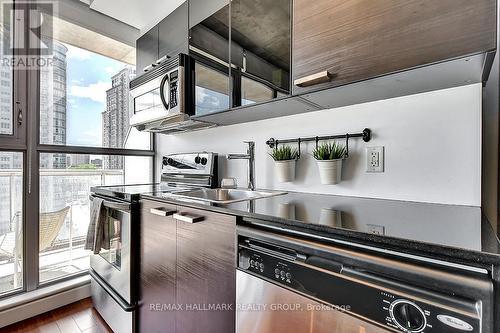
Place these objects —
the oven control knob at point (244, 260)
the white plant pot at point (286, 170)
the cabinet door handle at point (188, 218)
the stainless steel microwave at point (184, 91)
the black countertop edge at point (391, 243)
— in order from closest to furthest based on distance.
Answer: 1. the black countertop edge at point (391, 243)
2. the oven control knob at point (244, 260)
3. the cabinet door handle at point (188, 218)
4. the white plant pot at point (286, 170)
5. the stainless steel microwave at point (184, 91)

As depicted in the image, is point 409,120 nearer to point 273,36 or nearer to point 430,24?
point 430,24

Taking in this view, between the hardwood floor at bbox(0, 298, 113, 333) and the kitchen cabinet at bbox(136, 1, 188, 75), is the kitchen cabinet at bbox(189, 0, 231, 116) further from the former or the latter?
the hardwood floor at bbox(0, 298, 113, 333)

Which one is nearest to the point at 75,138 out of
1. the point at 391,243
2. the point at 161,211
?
the point at 161,211

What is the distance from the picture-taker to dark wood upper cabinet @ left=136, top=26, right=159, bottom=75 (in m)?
1.93

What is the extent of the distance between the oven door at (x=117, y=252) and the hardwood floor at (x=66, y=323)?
0.32 m

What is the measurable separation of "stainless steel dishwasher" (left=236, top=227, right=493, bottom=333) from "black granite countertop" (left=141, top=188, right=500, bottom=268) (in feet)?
0.12

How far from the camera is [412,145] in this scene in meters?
1.05

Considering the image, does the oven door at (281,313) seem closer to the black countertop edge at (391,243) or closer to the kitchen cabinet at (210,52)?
the black countertop edge at (391,243)

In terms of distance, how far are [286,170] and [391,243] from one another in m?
0.83

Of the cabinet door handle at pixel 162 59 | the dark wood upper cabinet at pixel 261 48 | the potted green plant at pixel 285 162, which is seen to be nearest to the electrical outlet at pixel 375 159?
the potted green plant at pixel 285 162

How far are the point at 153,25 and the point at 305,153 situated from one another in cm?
172

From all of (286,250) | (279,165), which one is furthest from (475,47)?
(279,165)

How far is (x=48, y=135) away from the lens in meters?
1.85

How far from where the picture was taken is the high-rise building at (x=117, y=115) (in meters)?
2.18
